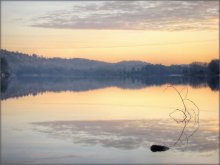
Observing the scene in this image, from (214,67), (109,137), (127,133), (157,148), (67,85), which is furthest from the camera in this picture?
(214,67)

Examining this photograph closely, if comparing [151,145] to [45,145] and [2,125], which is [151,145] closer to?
[45,145]

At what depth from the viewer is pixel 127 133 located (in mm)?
15117

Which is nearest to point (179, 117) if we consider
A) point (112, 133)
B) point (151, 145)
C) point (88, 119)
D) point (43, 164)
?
point (88, 119)

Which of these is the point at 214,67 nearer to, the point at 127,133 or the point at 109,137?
the point at 127,133

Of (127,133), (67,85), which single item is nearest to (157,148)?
(127,133)

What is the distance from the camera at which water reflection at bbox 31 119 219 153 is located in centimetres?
1321

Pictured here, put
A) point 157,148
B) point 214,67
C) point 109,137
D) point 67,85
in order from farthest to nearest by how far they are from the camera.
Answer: point 214,67, point 67,85, point 109,137, point 157,148

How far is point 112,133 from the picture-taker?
1511 centimetres

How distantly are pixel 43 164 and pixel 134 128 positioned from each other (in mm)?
6358

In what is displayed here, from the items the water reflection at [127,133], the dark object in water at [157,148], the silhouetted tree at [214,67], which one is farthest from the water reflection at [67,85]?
the dark object in water at [157,148]

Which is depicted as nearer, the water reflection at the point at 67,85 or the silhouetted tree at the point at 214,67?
the water reflection at the point at 67,85

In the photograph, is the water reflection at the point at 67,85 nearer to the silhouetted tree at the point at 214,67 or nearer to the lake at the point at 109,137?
the silhouetted tree at the point at 214,67

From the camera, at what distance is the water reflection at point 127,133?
13.2 m

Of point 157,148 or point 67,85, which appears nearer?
point 157,148
